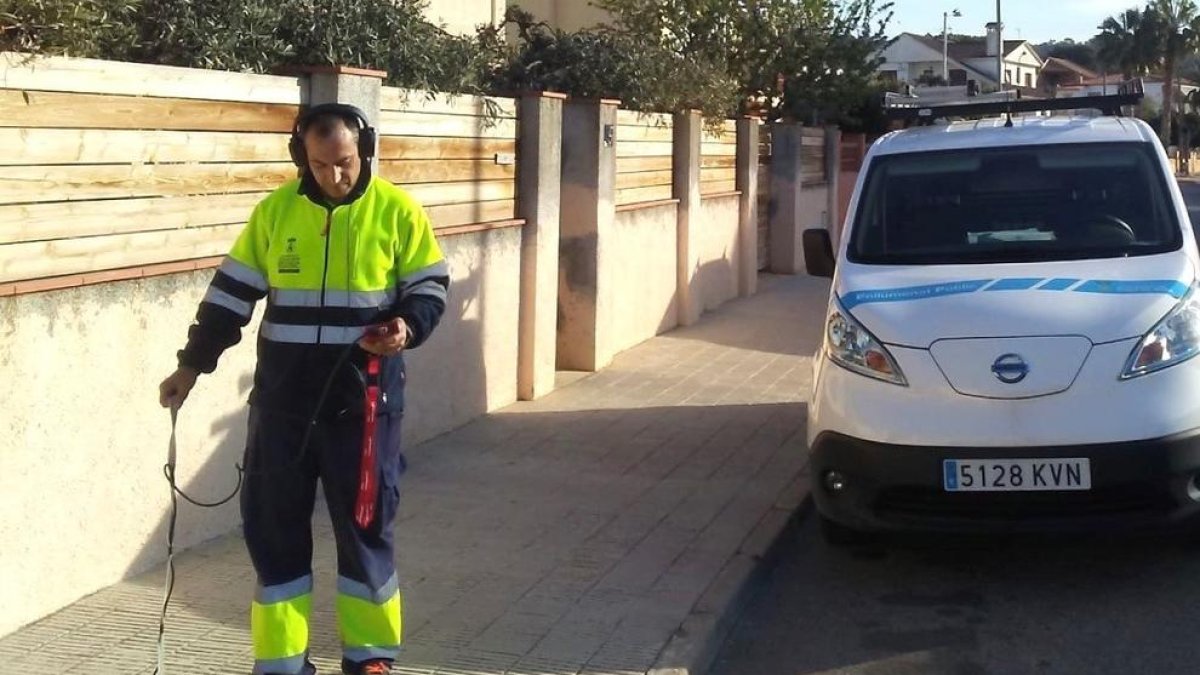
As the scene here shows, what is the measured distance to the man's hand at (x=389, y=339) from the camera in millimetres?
4512

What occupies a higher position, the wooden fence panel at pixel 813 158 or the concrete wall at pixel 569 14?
the concrete wall at pixel 569 14

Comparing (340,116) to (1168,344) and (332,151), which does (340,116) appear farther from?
(1168,344)

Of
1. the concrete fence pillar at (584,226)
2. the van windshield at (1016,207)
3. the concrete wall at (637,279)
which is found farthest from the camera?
the concrete wall at (637,279)

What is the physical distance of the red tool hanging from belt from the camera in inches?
183

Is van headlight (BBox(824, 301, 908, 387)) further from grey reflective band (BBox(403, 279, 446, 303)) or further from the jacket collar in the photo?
the jacket collar

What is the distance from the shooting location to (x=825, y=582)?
21.8 ft

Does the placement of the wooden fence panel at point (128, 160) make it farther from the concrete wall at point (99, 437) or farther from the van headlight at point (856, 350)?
the van headlight at point (856, 350)

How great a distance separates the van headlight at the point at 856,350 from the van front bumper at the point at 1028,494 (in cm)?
29

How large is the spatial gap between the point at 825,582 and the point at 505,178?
4079 millimetres

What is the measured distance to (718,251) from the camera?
15312 millimetres

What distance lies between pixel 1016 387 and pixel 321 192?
281cm

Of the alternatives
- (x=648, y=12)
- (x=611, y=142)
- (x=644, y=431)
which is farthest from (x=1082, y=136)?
(x=648, y=12)

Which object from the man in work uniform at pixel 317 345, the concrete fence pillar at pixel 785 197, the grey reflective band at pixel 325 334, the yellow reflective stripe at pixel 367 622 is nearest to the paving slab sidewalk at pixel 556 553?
the yellow reflective stripe at pixel 367 622

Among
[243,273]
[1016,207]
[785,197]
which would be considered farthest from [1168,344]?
[785,197]
